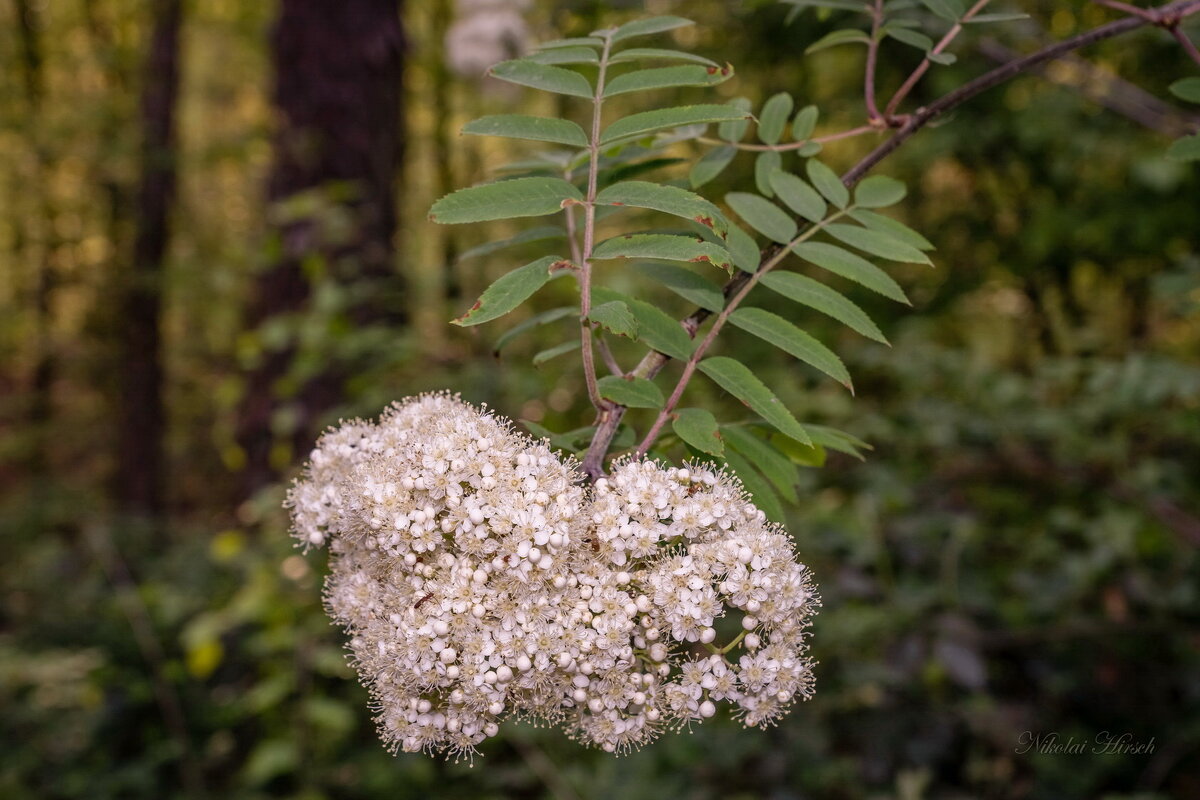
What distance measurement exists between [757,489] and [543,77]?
30.3 inches

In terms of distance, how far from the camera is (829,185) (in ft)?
5.31

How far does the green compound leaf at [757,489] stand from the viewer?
1.41 meters

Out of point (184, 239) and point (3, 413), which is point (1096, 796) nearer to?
point (184, 239)

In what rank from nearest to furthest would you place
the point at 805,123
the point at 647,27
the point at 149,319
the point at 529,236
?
the point at 647,27 < the point at 529,236 < the point at 805,123 < the point at 149,319

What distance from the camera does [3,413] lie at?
12.9 meters

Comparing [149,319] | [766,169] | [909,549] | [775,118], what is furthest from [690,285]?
[149,319]

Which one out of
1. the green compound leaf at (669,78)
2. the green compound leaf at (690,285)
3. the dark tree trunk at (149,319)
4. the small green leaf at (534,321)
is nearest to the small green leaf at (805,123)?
the green compound leaf at (669,78)

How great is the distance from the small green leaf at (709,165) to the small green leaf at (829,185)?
0.18m

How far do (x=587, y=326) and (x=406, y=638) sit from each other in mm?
516

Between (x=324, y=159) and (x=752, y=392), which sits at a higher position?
(x=752, y=392)

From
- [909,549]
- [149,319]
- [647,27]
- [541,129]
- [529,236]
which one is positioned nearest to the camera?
[541,129]

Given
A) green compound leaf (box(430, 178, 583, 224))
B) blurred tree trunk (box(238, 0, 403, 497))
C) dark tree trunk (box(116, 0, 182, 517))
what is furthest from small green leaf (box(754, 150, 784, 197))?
dark tree trunk (box(116, 0, 182, 517))

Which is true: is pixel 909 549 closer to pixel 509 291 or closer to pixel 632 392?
pixel 632 392

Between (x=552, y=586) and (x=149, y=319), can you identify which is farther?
(x=149, y=319)
